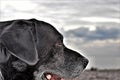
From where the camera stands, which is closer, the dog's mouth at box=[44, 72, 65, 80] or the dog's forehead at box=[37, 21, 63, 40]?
the dog's forehead at box=[37, 21, 63, 40]

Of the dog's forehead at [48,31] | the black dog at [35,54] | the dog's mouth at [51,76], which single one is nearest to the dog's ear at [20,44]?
the black dog at [35,54]

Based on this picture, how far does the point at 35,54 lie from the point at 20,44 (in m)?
0.23

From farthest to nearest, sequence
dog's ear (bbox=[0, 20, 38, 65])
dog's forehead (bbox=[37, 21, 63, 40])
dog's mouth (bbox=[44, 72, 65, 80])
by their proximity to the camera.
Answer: dog's mouth (bbox=[44, 72, 65, 80]), dog's forehead (bbox=[37, 21, 63, 40]), dog's ear (bbox=[0, 20, 38, 65])

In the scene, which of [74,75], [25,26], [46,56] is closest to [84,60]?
[74,75]

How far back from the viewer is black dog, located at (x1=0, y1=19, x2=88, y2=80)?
656 centimetres

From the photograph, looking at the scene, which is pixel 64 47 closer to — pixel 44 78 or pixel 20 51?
pixel 44 78

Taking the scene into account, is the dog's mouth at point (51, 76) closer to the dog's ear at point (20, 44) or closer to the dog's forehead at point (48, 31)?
the dog's forehead at point (48, 31)

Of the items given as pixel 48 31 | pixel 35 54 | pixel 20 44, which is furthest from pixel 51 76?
pixel 20 44

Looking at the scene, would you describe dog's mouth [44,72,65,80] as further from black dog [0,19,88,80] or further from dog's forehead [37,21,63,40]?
dog's forehead [37,21,63,40]

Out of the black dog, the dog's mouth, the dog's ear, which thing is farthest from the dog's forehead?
the dog's mouth

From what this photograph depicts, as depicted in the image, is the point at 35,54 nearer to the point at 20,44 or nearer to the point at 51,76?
the point at 20,44

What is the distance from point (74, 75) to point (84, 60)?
0.27m

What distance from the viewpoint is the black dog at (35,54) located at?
A: 21.5 feet

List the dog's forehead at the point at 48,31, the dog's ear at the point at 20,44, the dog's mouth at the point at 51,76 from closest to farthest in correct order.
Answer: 1. the dog's ear at the point at 20,44
2. the dog's forehead at the point at 48,31
3. the dog's mouth at the point at 51,76
